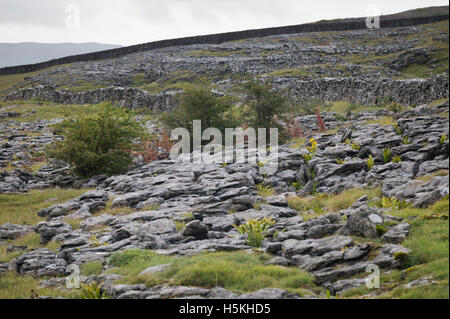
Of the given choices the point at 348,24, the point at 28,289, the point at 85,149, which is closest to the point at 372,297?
the point at 28,289

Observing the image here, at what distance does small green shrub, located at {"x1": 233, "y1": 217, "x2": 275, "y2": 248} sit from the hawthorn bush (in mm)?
13430

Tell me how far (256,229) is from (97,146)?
15656mm

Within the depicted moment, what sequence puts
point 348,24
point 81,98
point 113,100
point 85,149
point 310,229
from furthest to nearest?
1. point 348,24
2. point 81,98
3. point 113,100
4. point 85,149
5. point 310,229

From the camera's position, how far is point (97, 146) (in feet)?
78.7

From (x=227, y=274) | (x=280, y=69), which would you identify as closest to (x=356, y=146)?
(x=227, y=274)

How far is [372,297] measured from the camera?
6785mm

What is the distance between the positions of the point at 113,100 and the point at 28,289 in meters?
44.9

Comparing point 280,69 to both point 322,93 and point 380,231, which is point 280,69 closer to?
point 322,93

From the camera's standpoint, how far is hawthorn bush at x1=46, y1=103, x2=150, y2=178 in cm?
2312

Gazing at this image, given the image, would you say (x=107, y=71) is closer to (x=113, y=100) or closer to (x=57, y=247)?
(x=113, y=100)

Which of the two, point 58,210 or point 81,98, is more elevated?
point 81,98

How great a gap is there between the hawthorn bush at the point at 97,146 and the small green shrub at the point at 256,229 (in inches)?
529

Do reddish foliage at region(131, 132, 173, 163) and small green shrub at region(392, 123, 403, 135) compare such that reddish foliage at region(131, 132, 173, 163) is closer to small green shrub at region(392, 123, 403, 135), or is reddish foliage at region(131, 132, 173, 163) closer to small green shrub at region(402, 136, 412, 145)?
small green shrub at region(392, 123, 403, 135)


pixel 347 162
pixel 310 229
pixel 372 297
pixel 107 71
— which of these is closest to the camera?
pixel 372 297
